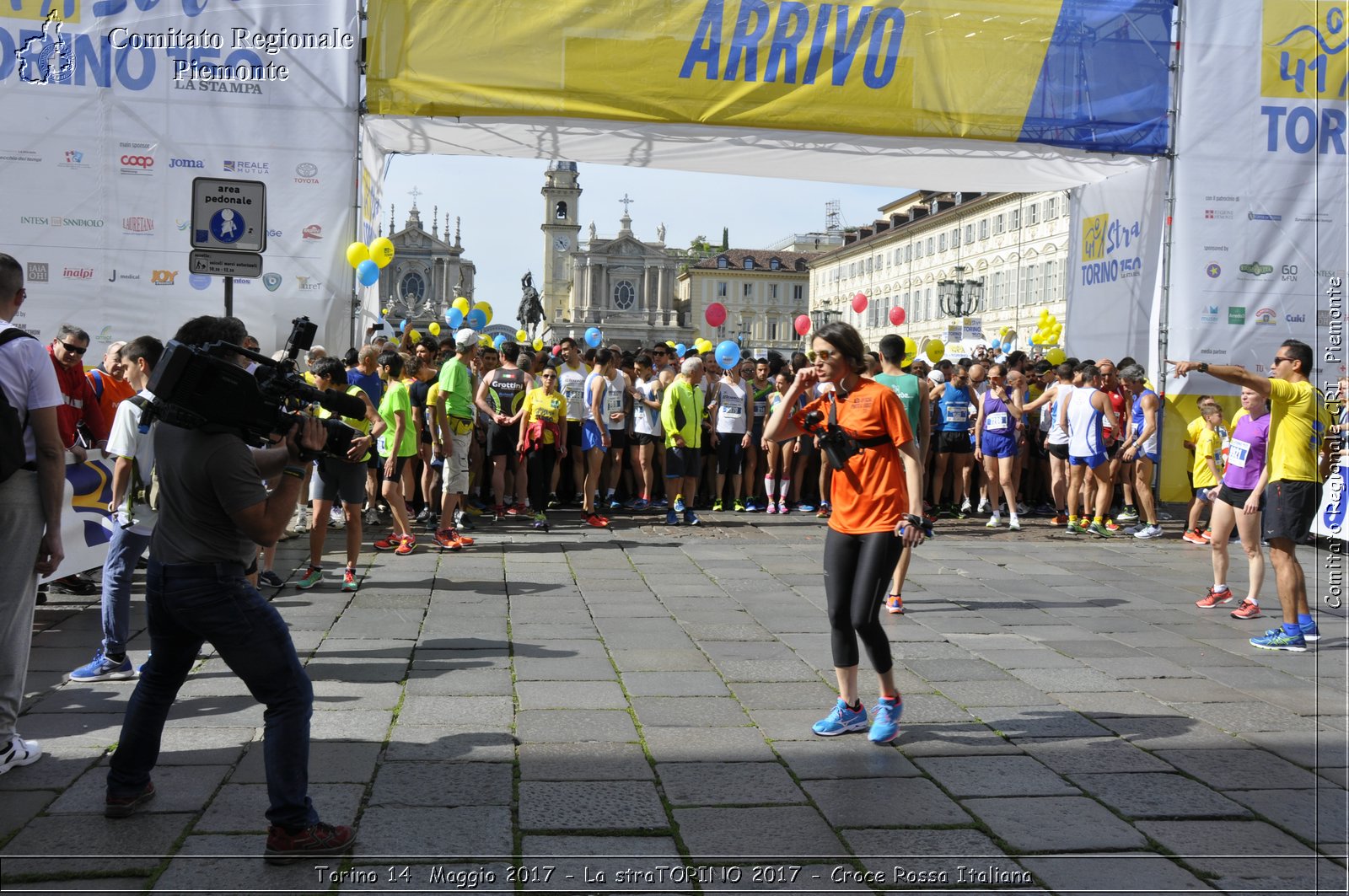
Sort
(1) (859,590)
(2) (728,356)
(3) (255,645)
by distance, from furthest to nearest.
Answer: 1. (2) (728,356)
2. (1) (859,590)
3. (3) (255,645)

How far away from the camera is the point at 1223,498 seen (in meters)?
8.02

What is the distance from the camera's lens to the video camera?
11.5 feet

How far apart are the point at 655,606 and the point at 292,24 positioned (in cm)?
755

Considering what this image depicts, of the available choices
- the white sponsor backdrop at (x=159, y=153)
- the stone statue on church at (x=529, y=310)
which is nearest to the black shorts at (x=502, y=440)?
the white sponsor backdrop at (x=159, y=153)

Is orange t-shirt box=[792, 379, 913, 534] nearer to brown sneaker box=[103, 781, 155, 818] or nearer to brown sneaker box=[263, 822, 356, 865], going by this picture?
brown sneaker box=[263, 822, 356, 865]

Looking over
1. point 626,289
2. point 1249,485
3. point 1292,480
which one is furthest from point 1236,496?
point 626,289

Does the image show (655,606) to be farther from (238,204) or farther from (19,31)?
(19,31)

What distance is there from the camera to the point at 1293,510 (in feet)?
22.8

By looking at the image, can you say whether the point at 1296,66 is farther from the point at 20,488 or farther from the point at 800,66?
the point at 20,488

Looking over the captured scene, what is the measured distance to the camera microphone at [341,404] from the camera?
3414mm

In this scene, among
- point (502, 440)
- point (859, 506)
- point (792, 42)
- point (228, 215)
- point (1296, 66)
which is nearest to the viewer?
point (859, 506)

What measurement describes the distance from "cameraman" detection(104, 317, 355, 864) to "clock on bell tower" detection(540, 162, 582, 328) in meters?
131

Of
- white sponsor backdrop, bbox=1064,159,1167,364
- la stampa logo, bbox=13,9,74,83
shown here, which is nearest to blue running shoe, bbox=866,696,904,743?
white sponsor backdrop, bbox=1064,159,1167,364

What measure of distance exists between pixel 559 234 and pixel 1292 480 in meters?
133
